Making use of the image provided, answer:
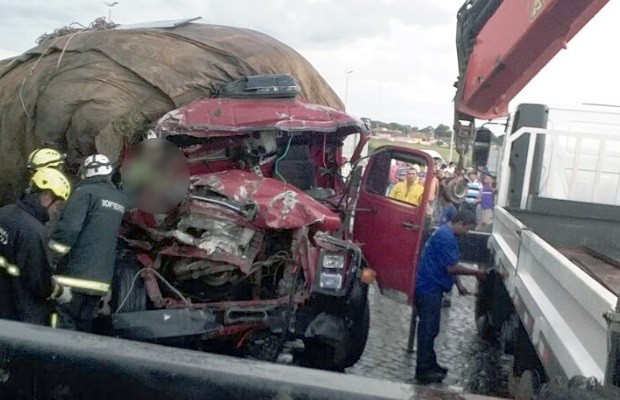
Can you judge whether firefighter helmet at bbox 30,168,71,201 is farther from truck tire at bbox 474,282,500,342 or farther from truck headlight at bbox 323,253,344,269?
truck tire at bbox 474,282,500,342

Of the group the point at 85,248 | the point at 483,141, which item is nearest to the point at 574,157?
the point at 483,141

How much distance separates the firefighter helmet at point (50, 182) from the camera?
459 centimetres

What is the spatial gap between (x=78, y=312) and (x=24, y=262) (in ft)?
2.39

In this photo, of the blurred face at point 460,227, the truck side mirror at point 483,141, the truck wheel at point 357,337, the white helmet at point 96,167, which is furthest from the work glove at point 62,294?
the truck side mirror at point 483,141

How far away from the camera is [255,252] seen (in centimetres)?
556

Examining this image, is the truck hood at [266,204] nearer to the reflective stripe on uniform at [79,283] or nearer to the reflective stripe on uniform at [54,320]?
the reflective stripe on uniform at [79,283]

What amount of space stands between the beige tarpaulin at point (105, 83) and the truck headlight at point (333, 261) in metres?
2.21

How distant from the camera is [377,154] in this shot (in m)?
7.02

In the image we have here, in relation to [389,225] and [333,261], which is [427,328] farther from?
[333,261]

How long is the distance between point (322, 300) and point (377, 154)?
1915 millimetres

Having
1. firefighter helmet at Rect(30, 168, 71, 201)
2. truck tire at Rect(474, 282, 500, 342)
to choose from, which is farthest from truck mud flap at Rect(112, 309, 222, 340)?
truck tire at Rect(474, 282, 500, 342)

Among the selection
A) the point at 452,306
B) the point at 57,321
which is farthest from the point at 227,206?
the point at 452,306

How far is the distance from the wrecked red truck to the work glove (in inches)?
14.7

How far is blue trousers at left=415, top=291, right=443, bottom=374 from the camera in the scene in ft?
21.3
